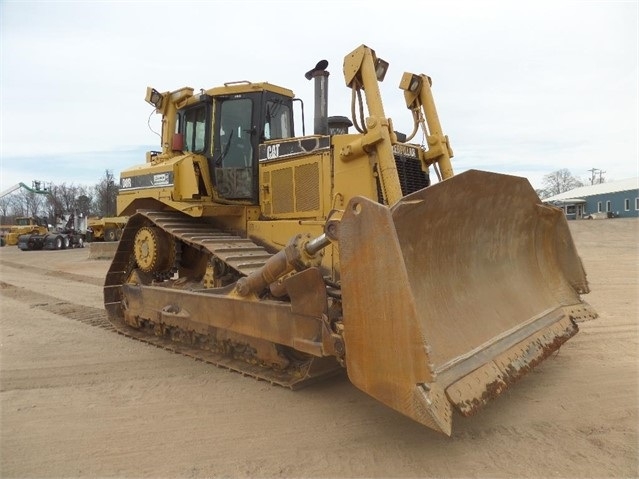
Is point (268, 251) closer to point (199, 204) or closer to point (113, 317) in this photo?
point (199, 204)

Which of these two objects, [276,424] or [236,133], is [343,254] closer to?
[276,424]

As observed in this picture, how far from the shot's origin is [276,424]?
359cm

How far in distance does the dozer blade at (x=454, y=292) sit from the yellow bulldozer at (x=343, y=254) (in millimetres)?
13

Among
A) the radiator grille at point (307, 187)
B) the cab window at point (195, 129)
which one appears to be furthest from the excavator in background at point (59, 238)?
the radiator grille at point (307, 187)

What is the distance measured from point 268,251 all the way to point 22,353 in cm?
317

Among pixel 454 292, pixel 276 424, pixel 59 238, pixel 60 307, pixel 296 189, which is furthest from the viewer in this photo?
pixel 59 238

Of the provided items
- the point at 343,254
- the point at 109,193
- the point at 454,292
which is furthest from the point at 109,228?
the point at 343,254

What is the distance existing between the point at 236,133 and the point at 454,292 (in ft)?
11.4

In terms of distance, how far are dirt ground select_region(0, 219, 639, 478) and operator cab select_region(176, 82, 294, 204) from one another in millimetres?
2182

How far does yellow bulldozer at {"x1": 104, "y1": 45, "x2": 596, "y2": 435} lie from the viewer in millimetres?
2951

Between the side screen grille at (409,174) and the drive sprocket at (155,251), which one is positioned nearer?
the side screen grille at (409,174)

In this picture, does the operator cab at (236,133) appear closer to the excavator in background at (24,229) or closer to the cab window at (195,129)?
the cab window at (195,129)

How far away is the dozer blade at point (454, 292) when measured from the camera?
9.09 ft

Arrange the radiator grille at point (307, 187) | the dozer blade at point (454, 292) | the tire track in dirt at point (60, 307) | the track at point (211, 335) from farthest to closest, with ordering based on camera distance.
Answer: the tire track in dirt at point (60, 307), the radiator grille at point (307, 187), the track at point (211, 335), the dozer blade at point (454, 292)
